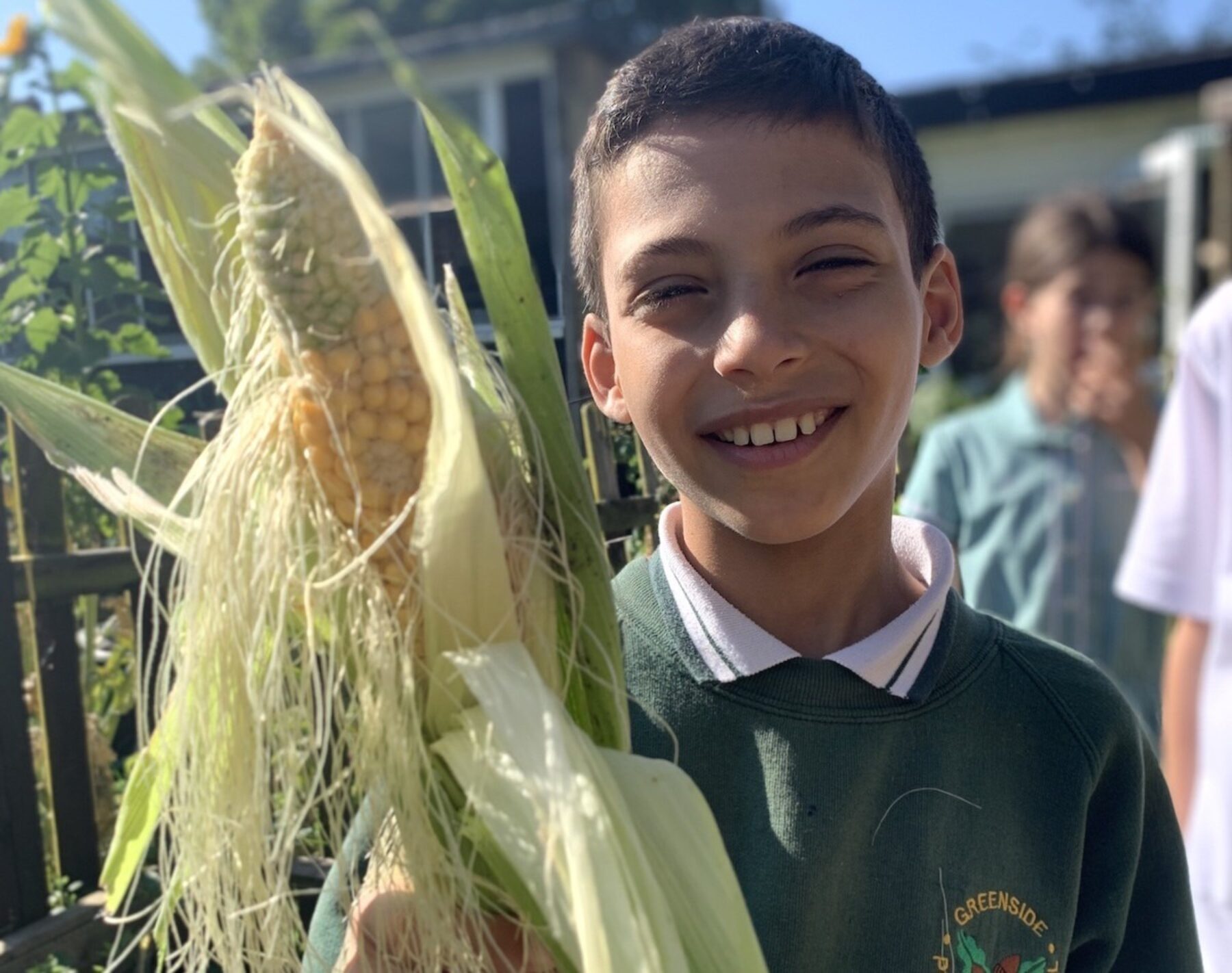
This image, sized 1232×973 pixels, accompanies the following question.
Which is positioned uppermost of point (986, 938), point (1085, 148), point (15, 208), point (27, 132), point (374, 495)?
point (1085, 148)

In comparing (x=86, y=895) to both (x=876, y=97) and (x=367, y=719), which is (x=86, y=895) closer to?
(x=367, y=719)

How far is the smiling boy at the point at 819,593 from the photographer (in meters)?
1.05

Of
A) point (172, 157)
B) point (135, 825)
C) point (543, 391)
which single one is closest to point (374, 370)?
point (543, 391)

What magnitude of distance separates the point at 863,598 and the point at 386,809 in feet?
1.97

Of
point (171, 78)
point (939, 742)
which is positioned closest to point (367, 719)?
point (171, 78)

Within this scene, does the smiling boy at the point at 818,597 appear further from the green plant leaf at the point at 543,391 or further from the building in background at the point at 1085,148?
the building in background at the point at 1085,148

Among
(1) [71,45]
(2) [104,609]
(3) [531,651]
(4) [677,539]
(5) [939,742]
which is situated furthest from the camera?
(2) [104,609]

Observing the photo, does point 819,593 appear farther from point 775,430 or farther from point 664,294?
point 664,294

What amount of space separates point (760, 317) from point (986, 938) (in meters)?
0.65

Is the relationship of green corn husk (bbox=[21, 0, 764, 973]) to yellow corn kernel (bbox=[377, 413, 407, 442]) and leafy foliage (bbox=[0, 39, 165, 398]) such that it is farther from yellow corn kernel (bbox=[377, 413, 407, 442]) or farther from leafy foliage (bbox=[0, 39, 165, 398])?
leafy foliage (bbox=[0, 39, 165, 398])

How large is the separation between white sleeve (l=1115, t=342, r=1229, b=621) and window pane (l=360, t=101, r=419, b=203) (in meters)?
11.3

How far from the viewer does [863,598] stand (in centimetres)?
125

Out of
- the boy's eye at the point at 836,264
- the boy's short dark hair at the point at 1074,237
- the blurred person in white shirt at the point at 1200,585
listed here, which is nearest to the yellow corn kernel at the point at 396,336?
the boy's eye at the point at 836,264

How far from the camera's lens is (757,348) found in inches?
39.4
